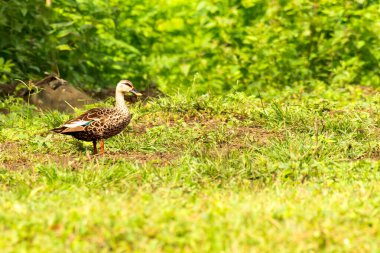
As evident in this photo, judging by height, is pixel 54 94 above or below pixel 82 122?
below

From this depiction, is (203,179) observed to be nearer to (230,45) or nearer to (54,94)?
(54,94)

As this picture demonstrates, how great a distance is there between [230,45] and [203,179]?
7404mm

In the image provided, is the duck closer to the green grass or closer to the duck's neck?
the duck's neck

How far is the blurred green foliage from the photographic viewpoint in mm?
13938

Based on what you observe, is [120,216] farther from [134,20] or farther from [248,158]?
[134,20]

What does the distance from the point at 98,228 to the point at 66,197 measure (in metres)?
1.28

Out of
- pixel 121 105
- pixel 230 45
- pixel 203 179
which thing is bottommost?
pixel 230 45

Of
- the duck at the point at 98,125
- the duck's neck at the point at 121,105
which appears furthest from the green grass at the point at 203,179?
the duck's neck at the point at 121,105

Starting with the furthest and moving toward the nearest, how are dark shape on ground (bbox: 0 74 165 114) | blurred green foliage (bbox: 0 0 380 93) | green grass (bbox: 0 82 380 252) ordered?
blurred green foliage (bbox: 0 0 380 93) → dark shape on ground (bbox: 0 74 165 114) → green grass (bbox: 0 82 380 252)

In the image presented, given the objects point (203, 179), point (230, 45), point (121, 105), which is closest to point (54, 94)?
point (121, 105)

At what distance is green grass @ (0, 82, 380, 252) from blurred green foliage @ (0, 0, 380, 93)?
54.8 inches

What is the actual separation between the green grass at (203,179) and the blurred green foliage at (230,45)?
54.8 inches

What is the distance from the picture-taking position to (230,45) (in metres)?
15.1

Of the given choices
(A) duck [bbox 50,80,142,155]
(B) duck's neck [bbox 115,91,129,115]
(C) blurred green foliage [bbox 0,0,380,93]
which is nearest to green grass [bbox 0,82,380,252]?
(A) duck [bbox 50,80,142,155]
